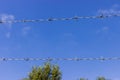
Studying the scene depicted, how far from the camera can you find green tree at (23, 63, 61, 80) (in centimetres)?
3666

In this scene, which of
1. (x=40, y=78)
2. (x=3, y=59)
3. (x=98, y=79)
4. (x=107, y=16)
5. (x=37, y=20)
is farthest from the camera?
(x=98, y=79)

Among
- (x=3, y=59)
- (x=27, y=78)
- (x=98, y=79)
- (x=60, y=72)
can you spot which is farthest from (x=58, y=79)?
(x=3, y=59)

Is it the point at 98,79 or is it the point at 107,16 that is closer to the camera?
the point at 107,16

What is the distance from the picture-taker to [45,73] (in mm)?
37156

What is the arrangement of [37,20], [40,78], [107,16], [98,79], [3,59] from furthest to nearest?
1. [98,79]
2. [40,78]
3. [3,59]
4. [37,20]
5. [107,16]

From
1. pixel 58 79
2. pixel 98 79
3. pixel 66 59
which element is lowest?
pixel 66 59

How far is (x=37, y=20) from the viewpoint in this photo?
11523 mm

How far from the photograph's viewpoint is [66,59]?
1137 centimetres

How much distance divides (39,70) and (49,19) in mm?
25746

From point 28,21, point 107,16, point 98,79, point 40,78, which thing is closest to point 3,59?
point 28,21

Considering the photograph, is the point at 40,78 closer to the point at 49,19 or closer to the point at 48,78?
the point at 48,78

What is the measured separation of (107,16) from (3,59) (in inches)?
170

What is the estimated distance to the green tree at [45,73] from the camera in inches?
1443

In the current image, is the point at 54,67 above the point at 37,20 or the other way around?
above
